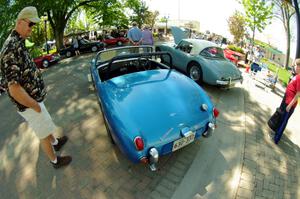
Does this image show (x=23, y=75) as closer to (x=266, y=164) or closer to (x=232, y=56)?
(x=266, y=164)

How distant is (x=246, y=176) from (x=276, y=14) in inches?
688

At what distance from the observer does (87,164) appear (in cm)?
306

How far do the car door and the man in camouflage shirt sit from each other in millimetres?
4408

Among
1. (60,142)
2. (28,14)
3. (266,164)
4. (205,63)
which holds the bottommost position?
(266,164)

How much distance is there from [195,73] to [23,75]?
4485 millimetres

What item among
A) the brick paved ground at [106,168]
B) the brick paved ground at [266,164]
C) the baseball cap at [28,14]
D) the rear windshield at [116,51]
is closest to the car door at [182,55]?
the rear windshield at [116,51]

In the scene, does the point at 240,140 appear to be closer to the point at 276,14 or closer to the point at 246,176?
the point at 246,176

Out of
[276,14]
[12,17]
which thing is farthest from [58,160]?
[276,14]

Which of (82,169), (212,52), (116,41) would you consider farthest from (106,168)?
(116,41)

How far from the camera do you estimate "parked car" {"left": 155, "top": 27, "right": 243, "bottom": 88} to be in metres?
5.18

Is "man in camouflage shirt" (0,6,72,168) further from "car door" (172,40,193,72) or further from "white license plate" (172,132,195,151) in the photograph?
"car door" (172,40,193,72)

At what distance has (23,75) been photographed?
2.43 m

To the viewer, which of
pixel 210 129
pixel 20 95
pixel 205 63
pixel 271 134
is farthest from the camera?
pixel 205 63

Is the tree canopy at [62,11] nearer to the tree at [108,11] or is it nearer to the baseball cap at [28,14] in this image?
the tree at [108,11]
